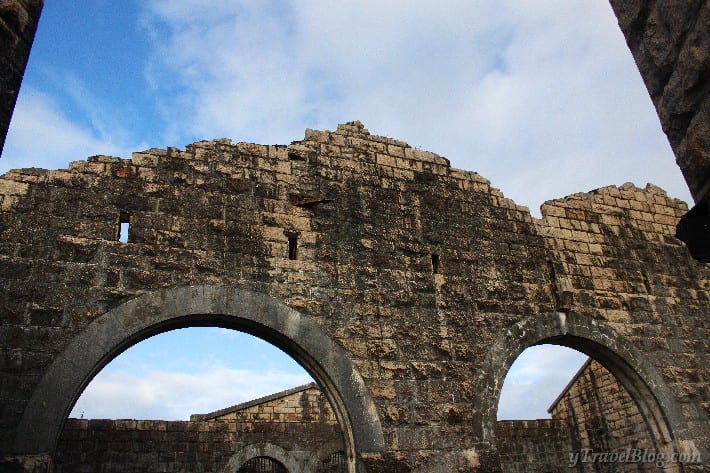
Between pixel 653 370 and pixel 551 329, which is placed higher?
pixel 551 329

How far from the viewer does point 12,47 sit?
93.0 inches

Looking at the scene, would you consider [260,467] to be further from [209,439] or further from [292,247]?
[292,247]

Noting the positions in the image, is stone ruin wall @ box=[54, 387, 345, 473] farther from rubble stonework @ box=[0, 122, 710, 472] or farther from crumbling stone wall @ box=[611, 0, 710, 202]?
crumbling stone wall @ box=[611, 0, 710, 202]

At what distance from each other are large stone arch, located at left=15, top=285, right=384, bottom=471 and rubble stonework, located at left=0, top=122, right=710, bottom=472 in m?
0.02

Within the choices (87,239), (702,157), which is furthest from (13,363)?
(702,157)

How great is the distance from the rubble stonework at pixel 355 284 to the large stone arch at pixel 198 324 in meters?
0.02

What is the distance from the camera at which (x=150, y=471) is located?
1095 cm

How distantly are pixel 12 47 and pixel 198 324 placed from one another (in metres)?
4.01

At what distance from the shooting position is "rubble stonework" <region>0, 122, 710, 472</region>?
5.35 m

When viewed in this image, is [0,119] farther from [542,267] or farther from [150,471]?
[150,471]

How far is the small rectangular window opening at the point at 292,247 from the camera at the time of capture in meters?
6.42

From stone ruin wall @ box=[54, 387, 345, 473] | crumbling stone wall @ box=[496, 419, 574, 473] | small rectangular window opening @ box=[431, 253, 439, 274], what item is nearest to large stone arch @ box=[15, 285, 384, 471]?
small rectangular window opening @ box=[431, 253, 439, 274]

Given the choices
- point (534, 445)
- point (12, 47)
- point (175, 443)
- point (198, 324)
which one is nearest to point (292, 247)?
point (198, 324)

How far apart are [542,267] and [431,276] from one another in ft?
5.67
